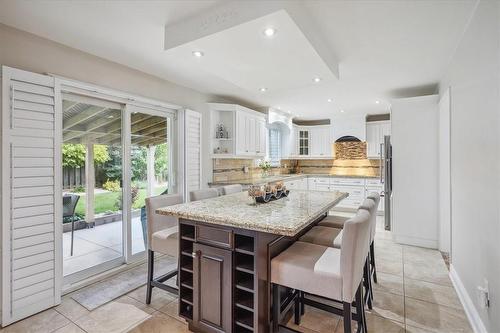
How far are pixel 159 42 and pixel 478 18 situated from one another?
2.62 metres

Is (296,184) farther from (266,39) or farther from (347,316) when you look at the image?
(347,316)

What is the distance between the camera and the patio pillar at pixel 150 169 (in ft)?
11.6

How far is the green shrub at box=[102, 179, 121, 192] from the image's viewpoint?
3074 millimetres

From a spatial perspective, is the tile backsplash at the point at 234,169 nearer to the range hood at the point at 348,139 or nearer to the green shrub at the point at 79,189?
the green shrub at the point at 79,189

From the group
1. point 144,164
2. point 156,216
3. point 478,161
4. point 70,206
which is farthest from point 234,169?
point 478,161

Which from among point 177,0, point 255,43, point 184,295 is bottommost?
point 184,295

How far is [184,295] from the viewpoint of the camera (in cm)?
202

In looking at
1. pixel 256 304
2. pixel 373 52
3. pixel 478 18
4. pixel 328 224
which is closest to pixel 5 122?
pixel 256 304

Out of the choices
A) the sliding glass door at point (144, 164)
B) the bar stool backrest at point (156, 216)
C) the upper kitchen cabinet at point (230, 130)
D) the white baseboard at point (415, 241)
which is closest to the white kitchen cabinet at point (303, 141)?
the upper kitchen cabinet at point (230, 130)

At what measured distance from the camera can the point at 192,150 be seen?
3.88 metres

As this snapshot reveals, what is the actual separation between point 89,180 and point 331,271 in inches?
107

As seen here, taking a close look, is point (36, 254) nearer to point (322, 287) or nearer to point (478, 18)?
point (322, 287)

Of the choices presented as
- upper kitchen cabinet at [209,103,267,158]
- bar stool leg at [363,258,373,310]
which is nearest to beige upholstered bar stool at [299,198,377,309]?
bar stool leg at [363,258,373,310]

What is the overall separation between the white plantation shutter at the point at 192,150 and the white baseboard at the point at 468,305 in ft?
10.7
